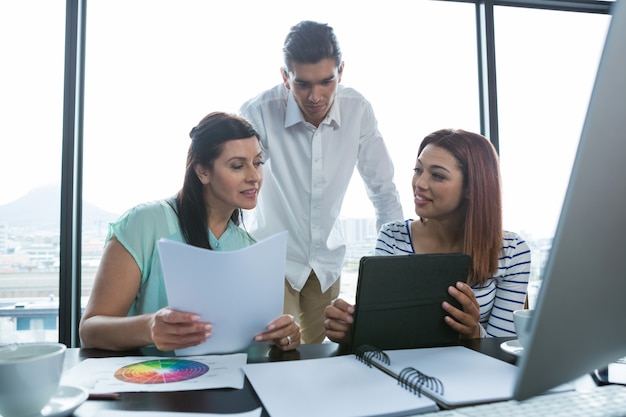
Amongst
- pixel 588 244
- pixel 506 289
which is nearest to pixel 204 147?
pixel 506 289

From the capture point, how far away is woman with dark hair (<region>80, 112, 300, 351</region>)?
1090mm

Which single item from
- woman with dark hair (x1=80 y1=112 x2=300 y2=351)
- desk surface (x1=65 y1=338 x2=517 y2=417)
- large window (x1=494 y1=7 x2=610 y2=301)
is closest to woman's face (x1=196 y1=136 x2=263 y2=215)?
woman with dark hair (x1=80 y1=112 x2=300 y2=351)

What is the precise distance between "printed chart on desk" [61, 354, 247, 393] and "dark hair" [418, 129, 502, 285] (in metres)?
0.78

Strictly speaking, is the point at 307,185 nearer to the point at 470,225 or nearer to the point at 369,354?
the point at 470,225

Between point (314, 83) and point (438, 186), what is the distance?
64cm

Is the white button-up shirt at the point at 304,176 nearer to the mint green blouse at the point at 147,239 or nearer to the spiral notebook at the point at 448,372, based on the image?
the mint green blouse at the point at 147,239

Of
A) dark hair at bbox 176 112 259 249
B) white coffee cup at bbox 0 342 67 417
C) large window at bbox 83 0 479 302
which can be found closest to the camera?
white coffee cup at bbox 0 342 67 417

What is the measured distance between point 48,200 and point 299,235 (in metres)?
1.12

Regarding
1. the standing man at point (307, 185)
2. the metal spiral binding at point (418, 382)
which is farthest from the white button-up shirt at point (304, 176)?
the metal spiral binding at point (418, 382)

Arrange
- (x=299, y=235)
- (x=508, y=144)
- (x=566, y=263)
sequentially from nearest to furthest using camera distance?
(x=566, y=263), (x=299, y=235), (x=508, y=144)

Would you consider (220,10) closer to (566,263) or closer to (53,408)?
(53,408)

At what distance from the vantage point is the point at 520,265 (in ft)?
4.94

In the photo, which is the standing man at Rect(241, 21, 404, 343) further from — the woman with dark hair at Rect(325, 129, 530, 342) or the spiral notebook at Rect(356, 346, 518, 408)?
the spiral notebook at Rect(356, 346, 518, 408)

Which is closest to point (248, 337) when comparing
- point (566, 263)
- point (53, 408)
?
point (53, 408)
